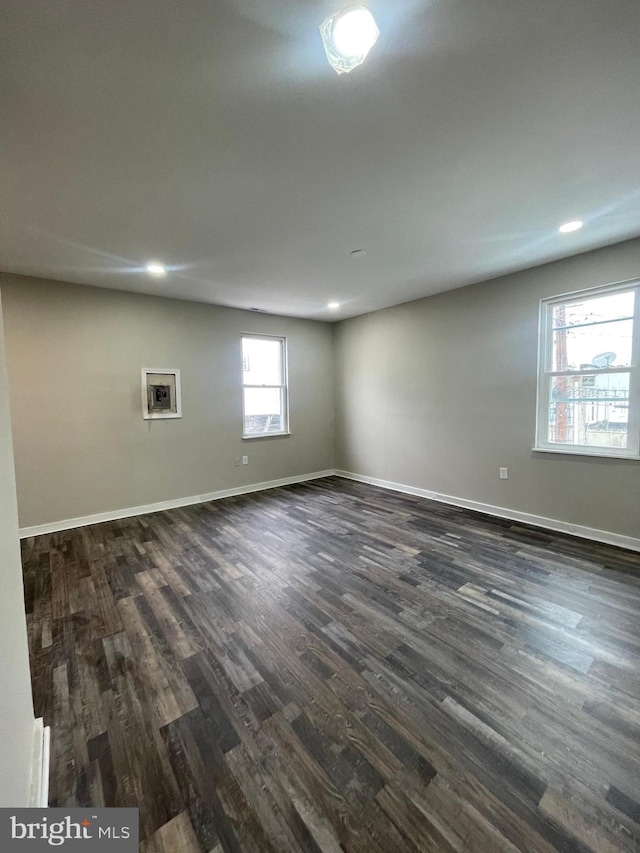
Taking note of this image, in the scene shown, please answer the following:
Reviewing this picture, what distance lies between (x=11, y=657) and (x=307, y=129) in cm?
239

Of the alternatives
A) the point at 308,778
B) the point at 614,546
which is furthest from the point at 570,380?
the point at 308,778

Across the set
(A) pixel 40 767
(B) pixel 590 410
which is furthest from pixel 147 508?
(B) pixel 590 410

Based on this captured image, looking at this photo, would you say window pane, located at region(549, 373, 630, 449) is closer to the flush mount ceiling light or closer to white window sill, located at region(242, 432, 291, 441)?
the flush mount ceiling light

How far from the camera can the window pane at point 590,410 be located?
3140 mm

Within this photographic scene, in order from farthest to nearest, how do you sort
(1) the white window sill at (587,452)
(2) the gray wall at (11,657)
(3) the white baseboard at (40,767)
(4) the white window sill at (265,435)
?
(4) the white window sill at (265,435) < (1) the white window sill at (587,452) < (3) the white baseboard at (40,767) < (2) the gray wall at (11,657)

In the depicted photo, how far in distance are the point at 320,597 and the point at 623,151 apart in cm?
317

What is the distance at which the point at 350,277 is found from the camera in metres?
3.74

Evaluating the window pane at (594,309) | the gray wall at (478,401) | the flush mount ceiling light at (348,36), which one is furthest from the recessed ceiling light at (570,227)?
the flush mount ceiling light at (348,36)

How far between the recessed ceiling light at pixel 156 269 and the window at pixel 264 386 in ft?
5.35

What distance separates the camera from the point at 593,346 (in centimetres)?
329

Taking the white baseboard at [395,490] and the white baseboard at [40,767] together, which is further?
the white baseboard at [395,490]

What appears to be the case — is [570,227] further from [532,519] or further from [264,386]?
Answer: [264,386]

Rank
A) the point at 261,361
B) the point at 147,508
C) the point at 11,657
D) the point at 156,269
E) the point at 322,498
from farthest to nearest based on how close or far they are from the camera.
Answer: the point at 261,361 < the point at 322,498 < the point at 147,508 < the point at 156,269 < the point at 11,657

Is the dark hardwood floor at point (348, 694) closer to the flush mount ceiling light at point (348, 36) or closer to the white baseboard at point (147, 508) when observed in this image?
the white baseboard at point (147, 508)
